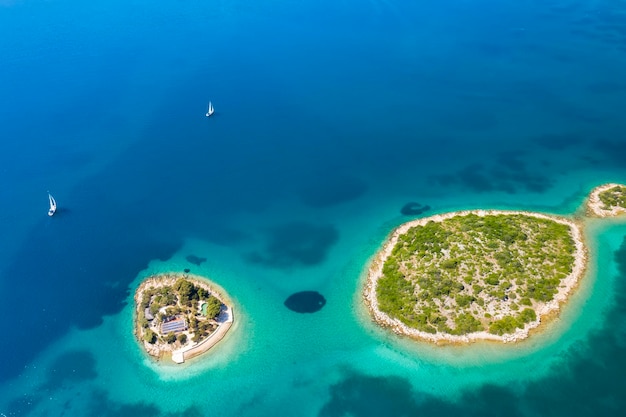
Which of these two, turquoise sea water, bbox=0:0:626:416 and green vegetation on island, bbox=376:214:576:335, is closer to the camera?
turquoise sea water, bbox=0:0:626:416

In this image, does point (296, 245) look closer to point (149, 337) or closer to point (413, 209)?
point (413, 209)

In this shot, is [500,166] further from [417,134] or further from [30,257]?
[30,257]

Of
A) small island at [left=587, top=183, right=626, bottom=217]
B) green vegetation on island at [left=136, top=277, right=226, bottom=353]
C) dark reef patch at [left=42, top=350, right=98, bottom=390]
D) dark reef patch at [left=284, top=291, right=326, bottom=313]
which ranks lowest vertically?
dark reef patch at [left=42, top=350, right=98, bottom=390]

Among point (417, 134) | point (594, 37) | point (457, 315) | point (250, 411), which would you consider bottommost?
point (250, 411)

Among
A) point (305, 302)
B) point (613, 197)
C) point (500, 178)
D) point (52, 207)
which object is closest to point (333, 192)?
point (305, 302)

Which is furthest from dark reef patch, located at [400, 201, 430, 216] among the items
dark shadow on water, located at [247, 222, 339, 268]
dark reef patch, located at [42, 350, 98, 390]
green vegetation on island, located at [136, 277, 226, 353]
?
dark reef patch, located at [42, 350, 98, 390]

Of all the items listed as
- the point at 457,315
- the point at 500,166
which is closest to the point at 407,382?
the point at 457,315

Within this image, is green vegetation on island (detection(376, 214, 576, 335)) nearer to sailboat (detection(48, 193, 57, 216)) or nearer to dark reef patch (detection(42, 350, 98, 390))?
dark reef patch (detection(42, 350, 98, 390))
